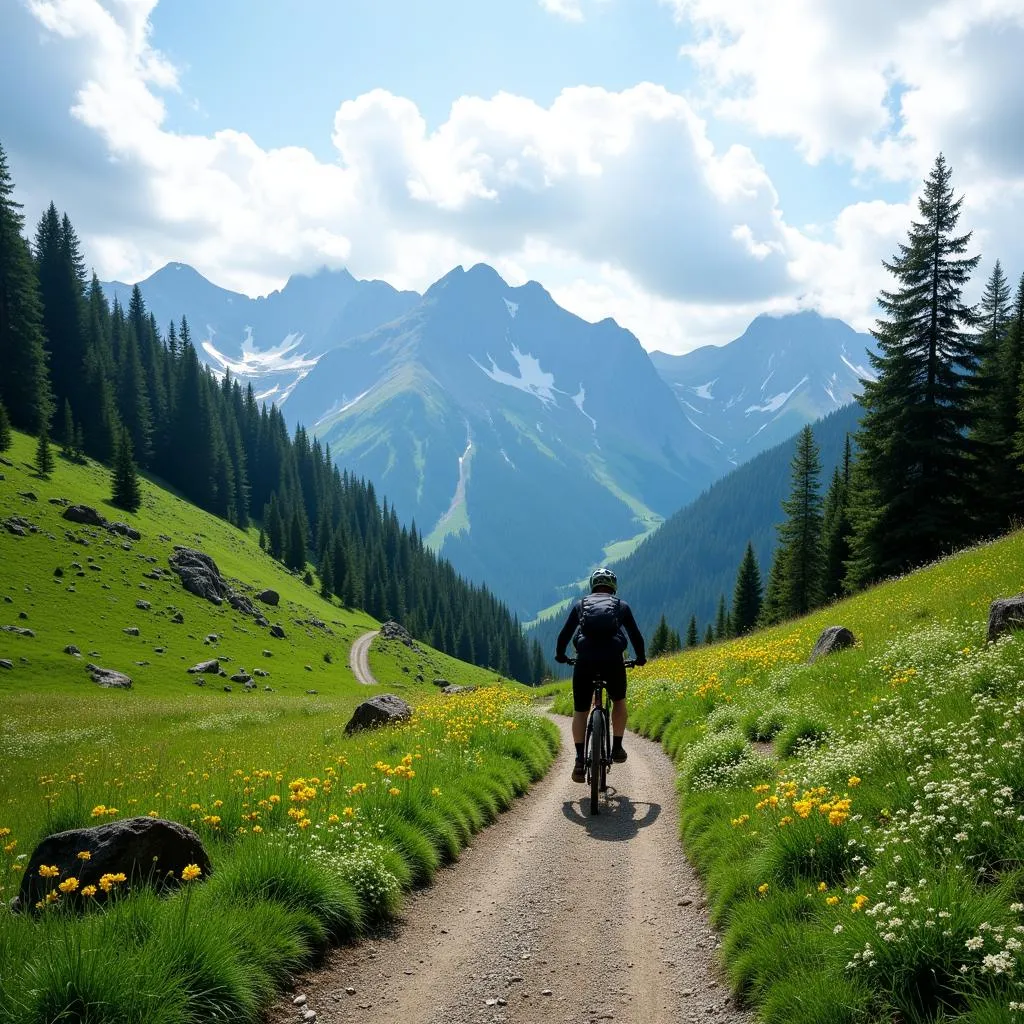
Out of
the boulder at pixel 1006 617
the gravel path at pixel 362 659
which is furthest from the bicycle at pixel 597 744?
the gravel path at pixel 362 659

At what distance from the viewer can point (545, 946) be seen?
20.2 feet

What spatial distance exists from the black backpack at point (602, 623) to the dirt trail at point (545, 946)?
283cm

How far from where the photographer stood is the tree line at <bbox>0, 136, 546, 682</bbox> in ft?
256

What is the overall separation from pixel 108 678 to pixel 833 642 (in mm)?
47342

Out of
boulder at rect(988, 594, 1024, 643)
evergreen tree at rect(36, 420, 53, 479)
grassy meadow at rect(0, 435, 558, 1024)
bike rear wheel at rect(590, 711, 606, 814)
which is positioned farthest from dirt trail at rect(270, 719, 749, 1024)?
evergreen tree at rect(36, 420, 53, 479)

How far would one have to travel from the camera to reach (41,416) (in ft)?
260

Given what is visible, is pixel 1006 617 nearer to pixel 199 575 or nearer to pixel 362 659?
pixel 199 575

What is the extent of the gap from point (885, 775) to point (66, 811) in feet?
31.4

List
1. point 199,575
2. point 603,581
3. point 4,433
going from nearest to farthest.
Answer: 1. point 603,581
2. point 4,433
3. point 199,575

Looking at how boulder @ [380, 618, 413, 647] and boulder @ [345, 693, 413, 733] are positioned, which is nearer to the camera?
boulder @ [345, 693, 413, 733]

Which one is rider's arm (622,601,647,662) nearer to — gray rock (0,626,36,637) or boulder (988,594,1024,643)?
boulder (988,594,1024,643)

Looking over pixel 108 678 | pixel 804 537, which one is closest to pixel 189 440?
pixel 108 678

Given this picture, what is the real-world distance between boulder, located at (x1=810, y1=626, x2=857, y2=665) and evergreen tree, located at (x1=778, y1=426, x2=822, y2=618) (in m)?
41.7

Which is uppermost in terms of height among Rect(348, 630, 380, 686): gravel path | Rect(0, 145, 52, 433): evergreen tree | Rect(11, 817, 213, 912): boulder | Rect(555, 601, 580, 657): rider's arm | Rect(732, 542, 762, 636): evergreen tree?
Rect(0, 145, 52, 433): evergreen tree
